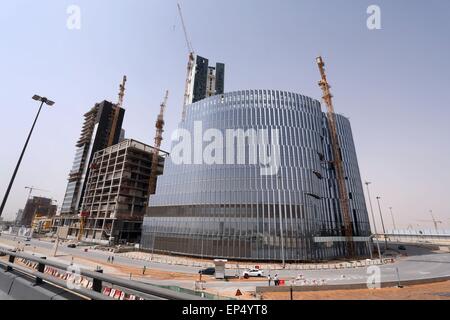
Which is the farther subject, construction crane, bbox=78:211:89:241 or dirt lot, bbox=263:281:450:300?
construction crane, bbox=78:211:89:241

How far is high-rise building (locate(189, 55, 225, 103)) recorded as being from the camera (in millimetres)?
141325

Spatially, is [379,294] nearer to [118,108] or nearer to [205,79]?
[205,79]

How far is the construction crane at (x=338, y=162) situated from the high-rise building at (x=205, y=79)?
67681mm

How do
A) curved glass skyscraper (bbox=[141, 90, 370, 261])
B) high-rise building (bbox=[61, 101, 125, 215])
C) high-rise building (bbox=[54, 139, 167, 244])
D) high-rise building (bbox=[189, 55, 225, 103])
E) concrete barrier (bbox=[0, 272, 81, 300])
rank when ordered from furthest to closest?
high-rise building (bbox=[61, 101, 125, 215]), high-rise building (bbox=[189, 55, 225, 103]), high-rise building (bbox=[54, 139, 167, 244]), curved glass skyscraper (bbox=[141, 90, 370, 261]), concrete barrier (bbox=[0, 272, 81, 300])

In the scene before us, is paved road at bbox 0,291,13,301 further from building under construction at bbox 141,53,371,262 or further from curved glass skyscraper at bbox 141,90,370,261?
building under construction at bbox 141,53,371,262

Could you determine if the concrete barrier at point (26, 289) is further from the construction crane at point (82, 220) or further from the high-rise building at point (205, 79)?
the high-rise building at point (205, 79)

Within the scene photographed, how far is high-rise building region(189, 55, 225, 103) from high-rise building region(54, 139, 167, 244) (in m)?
44.8

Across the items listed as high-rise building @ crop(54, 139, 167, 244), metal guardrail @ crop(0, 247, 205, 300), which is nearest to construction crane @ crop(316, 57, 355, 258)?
metal guardrail @ crop(0, 247, 205, 300)

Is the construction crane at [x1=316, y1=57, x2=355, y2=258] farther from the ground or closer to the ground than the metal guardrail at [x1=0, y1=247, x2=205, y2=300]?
farther from the ground

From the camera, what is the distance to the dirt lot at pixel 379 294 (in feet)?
83.7

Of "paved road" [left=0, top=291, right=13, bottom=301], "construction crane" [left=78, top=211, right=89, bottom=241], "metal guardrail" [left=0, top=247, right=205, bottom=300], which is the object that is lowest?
"paved road" [left=0, top=291, right=13, bottom=301]

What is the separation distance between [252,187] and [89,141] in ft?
445

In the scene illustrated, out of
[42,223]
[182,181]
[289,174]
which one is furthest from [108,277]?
[42,223]

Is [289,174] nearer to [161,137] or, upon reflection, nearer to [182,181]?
[182,181]
